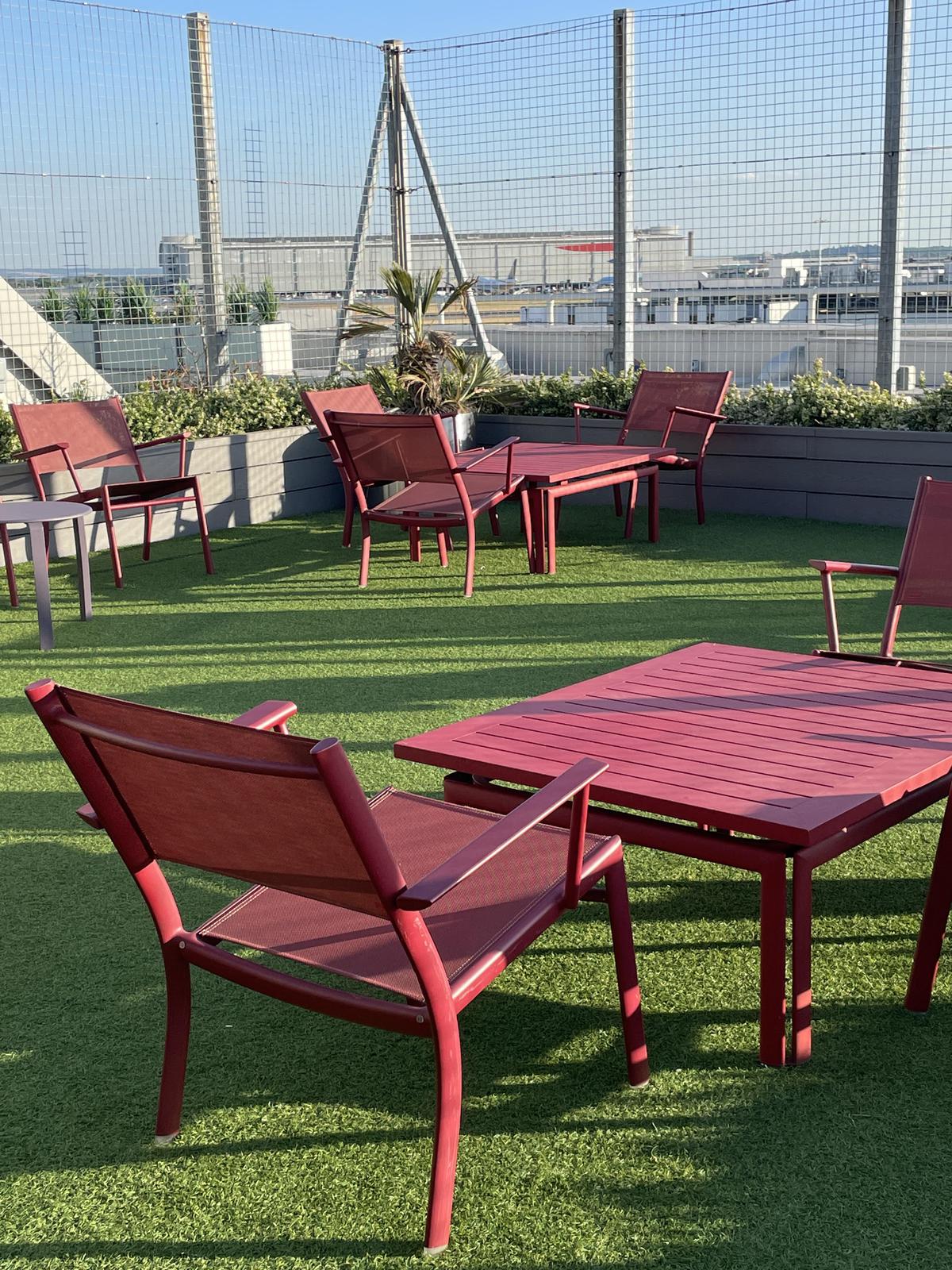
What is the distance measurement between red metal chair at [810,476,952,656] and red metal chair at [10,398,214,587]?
4.06 metres

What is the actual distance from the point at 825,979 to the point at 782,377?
6826 millimetres

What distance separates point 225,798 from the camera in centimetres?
206

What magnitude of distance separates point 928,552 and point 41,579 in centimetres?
372

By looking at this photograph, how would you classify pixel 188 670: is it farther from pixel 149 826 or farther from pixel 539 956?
pixel 149 826

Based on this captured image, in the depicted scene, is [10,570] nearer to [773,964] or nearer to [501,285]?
[501,285]

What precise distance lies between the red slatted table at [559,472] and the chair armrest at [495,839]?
5.00 meters

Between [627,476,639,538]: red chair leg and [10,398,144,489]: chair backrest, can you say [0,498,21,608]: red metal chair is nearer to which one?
[10,398,144,489]: chair backrest

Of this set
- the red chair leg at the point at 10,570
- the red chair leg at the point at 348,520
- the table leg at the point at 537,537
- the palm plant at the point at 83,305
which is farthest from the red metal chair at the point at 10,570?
the table leg at the point at 537,537

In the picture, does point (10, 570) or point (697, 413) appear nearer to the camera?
point (10, 570)

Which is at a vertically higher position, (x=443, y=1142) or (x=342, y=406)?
(x=342, y=406)

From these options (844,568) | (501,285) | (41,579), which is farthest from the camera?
(501,285)

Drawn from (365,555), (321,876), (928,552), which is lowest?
(365,555)

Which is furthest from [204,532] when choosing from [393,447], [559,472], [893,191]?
[893,191]

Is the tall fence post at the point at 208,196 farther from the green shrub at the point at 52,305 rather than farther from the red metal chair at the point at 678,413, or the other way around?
Answer: the red metal chair at the point at 678,413
